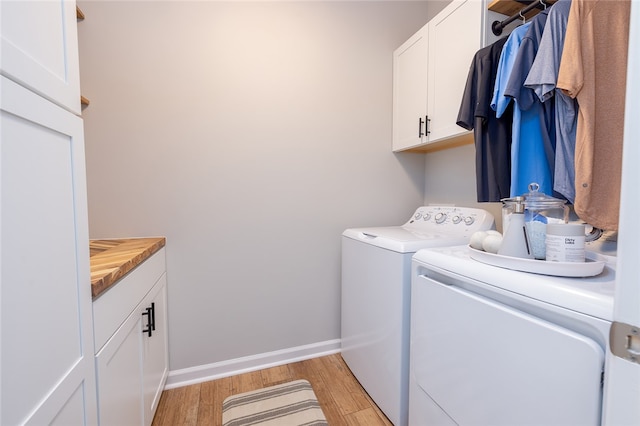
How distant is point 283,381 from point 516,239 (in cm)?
151

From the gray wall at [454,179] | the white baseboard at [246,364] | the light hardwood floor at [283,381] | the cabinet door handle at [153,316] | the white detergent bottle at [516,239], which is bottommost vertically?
the light hardwood floor at [283,381]

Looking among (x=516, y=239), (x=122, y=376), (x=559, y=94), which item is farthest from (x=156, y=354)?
(x=559, y=94)

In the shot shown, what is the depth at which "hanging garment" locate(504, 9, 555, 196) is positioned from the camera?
3.59 feet

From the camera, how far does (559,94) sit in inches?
40.1

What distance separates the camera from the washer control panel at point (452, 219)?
1442mm

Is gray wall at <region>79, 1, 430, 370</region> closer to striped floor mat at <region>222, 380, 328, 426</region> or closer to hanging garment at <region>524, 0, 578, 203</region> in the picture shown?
striped floor mat at <region>222, 380, 328, 426</region>

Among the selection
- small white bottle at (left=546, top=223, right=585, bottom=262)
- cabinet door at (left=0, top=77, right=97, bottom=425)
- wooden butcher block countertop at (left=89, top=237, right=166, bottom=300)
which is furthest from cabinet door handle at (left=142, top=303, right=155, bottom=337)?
small white bottle at (left=546, top=223, right=585, bottom=262)

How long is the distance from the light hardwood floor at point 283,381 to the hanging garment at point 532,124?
133 cm

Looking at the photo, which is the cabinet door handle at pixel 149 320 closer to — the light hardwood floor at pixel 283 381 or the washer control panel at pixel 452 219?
the light hardwood floor at pixel 283 381

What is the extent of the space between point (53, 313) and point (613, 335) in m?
1.03

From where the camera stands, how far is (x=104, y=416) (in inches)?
31.8

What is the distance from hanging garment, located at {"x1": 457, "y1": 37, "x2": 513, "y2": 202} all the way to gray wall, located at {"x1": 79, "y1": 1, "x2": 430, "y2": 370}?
0.77 m

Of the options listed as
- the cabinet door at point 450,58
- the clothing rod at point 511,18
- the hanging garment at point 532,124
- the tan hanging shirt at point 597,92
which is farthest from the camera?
the cabinet door at point 450,58

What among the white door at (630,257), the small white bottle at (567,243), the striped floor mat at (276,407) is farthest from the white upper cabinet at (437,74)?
the striped floor mat at (276,407)
